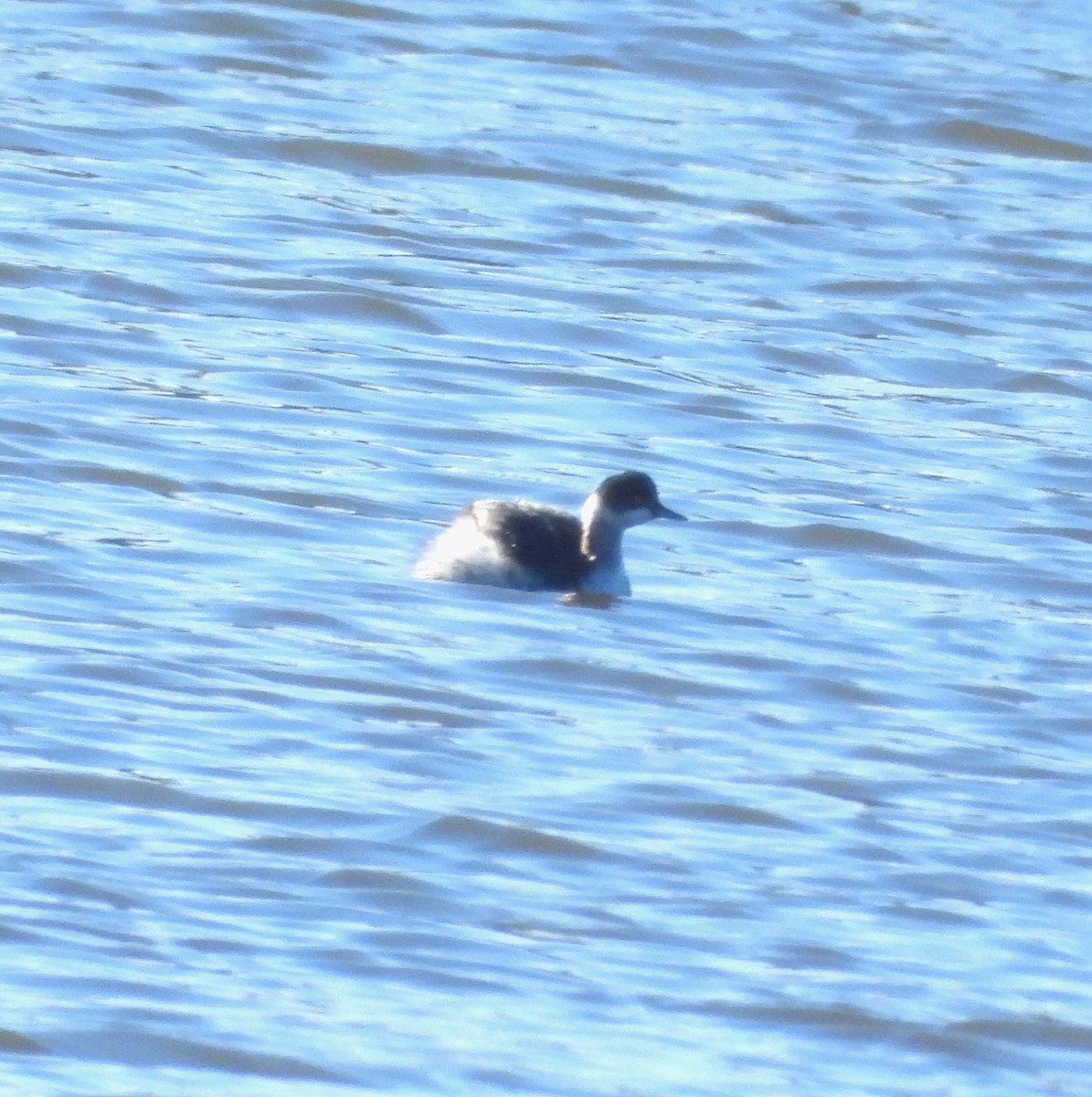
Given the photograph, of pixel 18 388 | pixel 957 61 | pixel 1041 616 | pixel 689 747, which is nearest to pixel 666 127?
pixel 957 61

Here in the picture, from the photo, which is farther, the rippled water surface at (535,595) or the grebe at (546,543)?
the grebe at (546,543)

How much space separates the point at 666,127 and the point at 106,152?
10.8 ft

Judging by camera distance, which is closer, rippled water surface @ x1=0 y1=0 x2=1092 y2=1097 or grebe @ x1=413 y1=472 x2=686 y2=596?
rippled water surface @ x1=0 y1=0 x2=1092 y2=1097

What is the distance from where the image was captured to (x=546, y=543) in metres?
9.82

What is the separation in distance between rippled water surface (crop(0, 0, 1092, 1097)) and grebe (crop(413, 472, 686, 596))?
3.5 inches

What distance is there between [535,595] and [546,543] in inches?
6.5

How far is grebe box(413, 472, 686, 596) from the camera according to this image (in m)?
9.55

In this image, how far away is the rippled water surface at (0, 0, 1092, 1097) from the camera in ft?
20.7

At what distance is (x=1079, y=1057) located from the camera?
6285 mm

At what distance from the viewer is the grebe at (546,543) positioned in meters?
9.55

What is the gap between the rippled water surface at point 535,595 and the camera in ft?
20.7

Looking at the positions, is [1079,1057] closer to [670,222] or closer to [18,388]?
[18,388]

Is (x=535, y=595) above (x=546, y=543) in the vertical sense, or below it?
below

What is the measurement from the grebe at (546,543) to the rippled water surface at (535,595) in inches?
3.5
